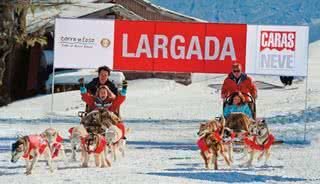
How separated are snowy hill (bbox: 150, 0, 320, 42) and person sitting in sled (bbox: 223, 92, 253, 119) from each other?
9410cm

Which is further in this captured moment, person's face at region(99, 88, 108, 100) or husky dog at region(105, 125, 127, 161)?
person's face at region(99, 88, 108, 100)

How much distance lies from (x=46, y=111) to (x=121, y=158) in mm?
→ 12697

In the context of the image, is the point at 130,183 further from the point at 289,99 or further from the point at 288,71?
the point at 289,99

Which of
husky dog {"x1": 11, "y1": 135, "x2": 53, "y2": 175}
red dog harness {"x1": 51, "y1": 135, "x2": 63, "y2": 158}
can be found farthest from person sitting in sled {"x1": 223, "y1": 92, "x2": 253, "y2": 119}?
husky dog {"x1": 11, "y1": 135, "x2": 53, "y2": 175}

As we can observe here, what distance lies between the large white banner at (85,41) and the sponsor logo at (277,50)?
3.13 metres

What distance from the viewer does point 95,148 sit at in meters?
13.2

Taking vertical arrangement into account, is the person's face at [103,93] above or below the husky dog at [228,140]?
above

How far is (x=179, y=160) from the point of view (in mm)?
15016

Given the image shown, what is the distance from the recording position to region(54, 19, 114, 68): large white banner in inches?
734

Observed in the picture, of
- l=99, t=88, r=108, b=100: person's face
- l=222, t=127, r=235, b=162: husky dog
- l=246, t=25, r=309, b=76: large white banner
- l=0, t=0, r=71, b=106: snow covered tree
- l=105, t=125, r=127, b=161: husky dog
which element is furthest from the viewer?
l=0, t=0, r=71, b=106: snow covered tree

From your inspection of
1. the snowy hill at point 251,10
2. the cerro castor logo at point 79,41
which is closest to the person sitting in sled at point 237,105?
the cerro castor logo at point 79,41

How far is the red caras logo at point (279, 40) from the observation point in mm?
18375

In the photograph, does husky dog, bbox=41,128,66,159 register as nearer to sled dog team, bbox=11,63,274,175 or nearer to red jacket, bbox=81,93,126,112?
sled dog team, bbox=11,63,274,175

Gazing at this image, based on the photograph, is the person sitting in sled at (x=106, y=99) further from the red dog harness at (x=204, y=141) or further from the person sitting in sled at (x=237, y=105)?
the red dog harness at (x=204, y=141)
